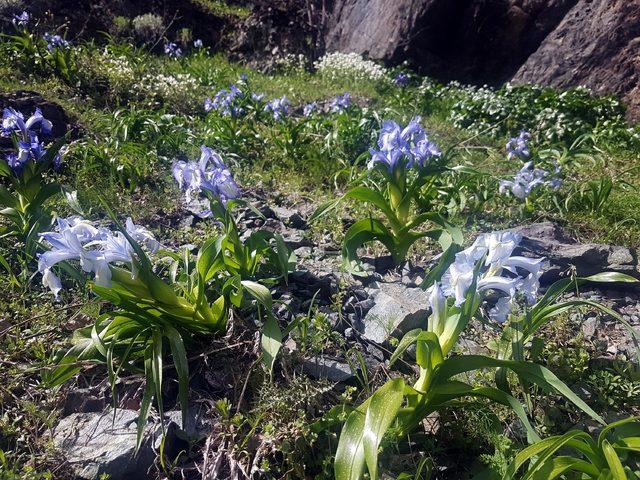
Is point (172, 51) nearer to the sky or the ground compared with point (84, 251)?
nearer to the ground

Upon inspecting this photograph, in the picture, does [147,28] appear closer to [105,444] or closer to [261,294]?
[261,294]

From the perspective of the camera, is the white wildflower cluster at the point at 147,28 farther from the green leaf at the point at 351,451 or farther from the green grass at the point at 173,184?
the green leaf at the point at 351,451

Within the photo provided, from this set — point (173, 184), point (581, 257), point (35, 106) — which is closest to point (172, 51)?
point (35, 106)

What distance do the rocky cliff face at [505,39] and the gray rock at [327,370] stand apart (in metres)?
5.51

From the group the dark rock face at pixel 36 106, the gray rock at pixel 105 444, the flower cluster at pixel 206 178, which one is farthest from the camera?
the dark rock face at pixel 36 106

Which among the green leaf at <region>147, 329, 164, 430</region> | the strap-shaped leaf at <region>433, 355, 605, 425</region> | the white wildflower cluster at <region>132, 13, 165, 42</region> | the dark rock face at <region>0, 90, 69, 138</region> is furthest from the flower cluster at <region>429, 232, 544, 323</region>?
the white wildflower cluster at <region>132, 13, 165, 42</region>

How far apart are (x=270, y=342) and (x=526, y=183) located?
2254 millimetres

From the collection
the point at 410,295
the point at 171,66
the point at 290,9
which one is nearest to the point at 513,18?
Answer: the point at 290,9

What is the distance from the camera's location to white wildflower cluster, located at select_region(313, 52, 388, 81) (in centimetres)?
856

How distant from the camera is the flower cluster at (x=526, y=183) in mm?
3502

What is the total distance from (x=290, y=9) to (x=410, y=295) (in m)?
9.66

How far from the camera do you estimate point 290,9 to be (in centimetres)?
1088

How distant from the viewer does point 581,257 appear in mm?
2877

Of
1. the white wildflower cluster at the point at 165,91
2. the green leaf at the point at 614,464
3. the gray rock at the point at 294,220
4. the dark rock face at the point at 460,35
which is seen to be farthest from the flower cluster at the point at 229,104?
the dark rock face at the point at 460,35
